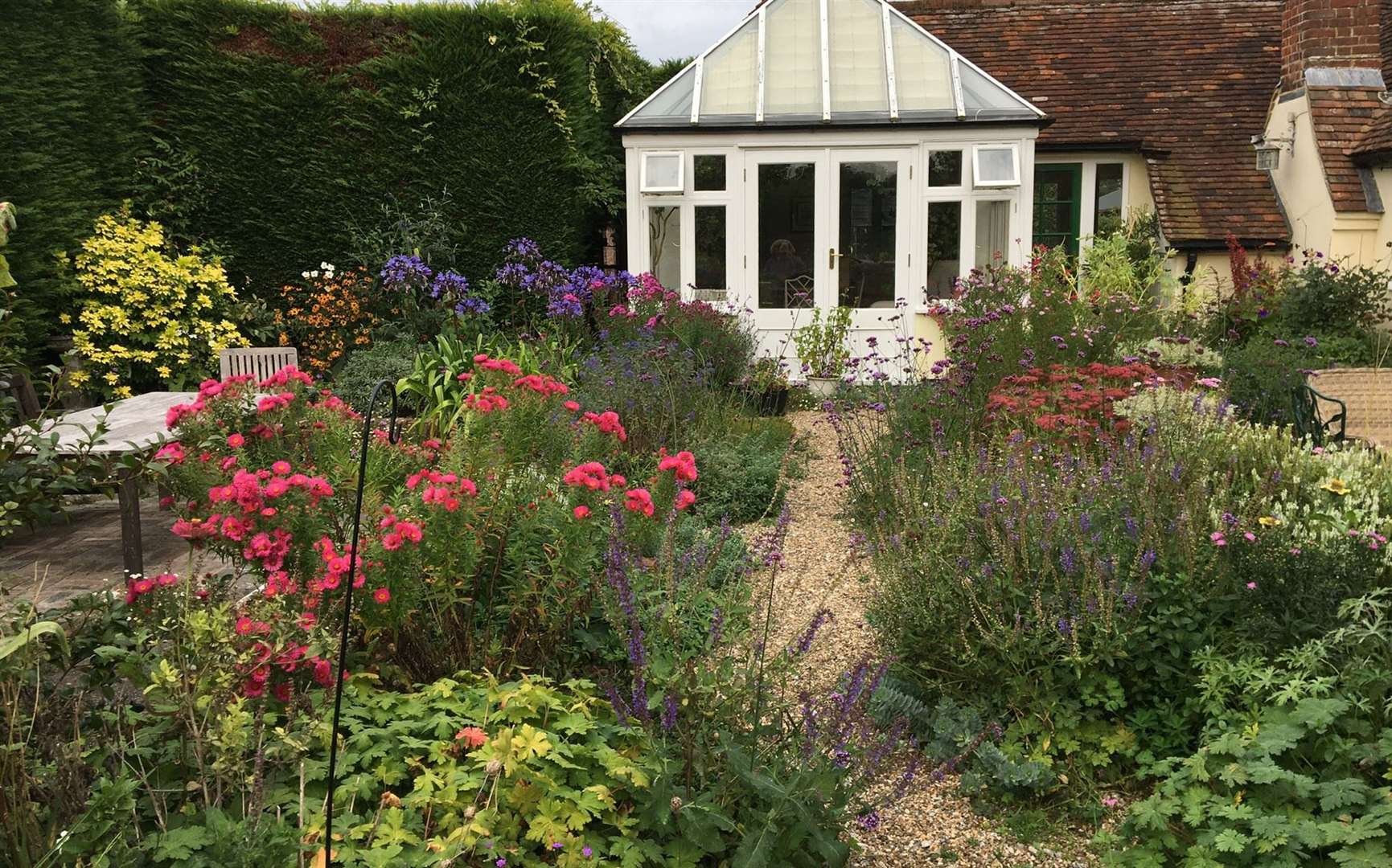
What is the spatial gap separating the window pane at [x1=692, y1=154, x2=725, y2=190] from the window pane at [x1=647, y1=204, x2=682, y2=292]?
1.14 ft

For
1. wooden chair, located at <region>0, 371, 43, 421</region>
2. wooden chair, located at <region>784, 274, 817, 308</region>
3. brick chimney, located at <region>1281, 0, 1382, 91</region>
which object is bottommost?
wooden chair, located at <region>0, 371, 43, 421</region>

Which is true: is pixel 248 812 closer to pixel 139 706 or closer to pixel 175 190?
pixel 139 706

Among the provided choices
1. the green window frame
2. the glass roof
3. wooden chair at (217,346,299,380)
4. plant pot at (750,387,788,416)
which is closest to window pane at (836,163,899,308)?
the glass roof

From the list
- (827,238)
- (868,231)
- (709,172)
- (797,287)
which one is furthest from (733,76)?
(797,287)

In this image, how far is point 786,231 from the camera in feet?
32.7

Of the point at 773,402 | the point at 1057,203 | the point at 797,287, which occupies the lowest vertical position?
the point at 773,402

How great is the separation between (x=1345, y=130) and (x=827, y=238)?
575 cm

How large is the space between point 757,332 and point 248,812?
8256 mm

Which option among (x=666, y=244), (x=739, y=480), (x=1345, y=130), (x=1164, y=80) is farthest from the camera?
(x=1164, y=80)

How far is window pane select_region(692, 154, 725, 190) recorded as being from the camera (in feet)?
32.4

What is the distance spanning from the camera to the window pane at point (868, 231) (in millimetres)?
9859

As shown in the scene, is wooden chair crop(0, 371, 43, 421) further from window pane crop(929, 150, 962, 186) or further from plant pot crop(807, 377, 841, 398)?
window pane crop(929, 150, 962, 186)

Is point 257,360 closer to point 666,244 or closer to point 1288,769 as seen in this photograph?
point 666,244

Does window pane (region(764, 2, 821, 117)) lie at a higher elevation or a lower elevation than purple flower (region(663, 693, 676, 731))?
higher
